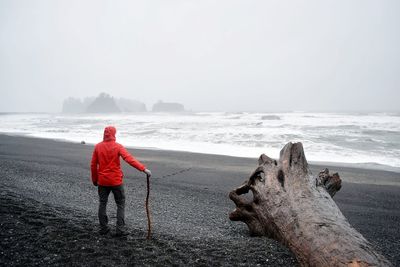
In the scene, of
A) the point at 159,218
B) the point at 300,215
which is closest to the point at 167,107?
the point at 159,218

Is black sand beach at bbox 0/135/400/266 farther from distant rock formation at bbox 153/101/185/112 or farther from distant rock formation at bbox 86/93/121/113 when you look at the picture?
distant rock formation at bbox 153/101/185/112

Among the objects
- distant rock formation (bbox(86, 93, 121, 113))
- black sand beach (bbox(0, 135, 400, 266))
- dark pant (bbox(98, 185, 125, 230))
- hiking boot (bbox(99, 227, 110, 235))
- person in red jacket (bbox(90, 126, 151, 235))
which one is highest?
distant rock formation (bbox(86, 93, 121, 113))

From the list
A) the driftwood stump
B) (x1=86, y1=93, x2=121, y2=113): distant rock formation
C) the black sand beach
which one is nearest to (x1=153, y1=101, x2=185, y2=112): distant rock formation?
(x1=86, y1=93, x2=121, y2=113): distant rock formation

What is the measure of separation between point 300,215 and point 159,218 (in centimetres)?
291

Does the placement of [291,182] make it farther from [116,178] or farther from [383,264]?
[116,178]

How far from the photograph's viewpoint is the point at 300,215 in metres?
3.76

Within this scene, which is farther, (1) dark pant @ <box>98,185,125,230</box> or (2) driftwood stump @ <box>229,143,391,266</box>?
(1) dark pant @ <box>98,185,125,230</box>

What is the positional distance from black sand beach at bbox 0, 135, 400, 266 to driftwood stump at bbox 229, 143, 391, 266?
1.19ft

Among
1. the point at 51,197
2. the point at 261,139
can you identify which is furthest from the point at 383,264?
the point at 261,139

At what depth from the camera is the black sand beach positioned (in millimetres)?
3787

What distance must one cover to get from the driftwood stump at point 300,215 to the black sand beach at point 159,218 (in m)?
0.36

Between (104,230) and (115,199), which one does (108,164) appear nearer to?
(115,199)

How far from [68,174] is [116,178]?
611 cm

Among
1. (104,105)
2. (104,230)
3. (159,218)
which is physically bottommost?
(159,218)
